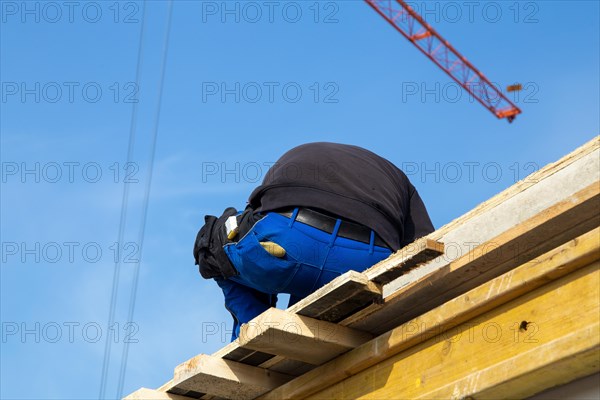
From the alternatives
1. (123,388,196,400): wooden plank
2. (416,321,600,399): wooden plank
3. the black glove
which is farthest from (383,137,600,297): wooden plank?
(123,388,196,400): wooden plank

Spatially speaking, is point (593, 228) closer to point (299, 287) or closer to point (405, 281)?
point (405, 281)

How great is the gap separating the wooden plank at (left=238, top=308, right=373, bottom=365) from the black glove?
1.18m

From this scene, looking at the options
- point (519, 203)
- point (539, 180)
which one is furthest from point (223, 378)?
Result: point (539, 180)

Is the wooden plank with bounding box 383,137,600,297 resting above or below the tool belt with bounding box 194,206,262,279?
below

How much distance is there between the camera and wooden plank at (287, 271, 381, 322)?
4453mm

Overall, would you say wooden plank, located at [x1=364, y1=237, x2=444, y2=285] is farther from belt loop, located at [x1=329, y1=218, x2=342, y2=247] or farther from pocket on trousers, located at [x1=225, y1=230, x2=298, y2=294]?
pocket on trousers, located at [x1=225, y1=230, x2=298, y2=294]

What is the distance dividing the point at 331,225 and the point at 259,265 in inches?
19.9

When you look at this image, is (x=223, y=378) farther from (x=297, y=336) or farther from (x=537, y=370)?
(x=537, y=370)

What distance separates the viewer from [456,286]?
454 centimetres

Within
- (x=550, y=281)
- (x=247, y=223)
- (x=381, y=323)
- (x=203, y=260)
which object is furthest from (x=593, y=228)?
(x=203, y=260)

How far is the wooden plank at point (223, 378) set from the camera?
5188 millimetres

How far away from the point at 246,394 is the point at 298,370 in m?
0.34

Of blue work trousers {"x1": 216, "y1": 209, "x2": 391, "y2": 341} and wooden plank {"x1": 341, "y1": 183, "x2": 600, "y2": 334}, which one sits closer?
wooden plank {"x1": 341, "y1": 183, "x2": 600, "y2": 334}

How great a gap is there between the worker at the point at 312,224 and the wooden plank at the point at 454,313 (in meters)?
0.69
